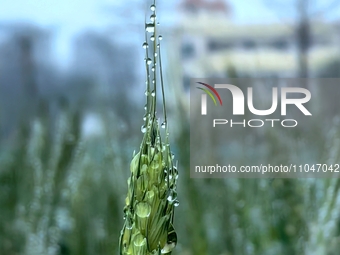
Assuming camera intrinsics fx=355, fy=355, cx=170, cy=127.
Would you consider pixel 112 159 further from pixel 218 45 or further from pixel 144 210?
pixel 218 45

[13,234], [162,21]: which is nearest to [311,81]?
[162,21]

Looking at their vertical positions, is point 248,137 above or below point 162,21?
below

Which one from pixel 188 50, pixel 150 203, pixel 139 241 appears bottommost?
pixel 139 241

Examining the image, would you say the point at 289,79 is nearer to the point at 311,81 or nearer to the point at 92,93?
the point at 311,81

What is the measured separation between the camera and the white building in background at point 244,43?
4.25 ft

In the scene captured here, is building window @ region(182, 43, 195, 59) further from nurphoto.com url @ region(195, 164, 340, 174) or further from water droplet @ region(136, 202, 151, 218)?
water droplet @ region(136, 202, 151, 218)

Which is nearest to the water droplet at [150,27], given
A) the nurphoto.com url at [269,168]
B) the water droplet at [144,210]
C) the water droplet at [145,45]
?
the water droplet at [145,45]

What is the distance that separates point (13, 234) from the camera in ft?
4.31

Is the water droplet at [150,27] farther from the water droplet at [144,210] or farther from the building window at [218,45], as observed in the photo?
the water droplet at [144,210]

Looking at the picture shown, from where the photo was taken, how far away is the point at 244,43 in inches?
51.1

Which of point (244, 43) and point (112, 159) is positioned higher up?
point (244, 43)

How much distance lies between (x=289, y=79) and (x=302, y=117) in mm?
147

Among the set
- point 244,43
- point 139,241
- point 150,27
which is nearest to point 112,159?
point 139,241

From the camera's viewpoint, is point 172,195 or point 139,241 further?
point 172,195
